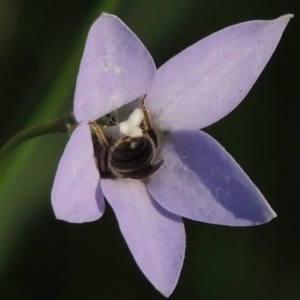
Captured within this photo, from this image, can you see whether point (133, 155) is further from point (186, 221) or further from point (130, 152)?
point (186, 221)

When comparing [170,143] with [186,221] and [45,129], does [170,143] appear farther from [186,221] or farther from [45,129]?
[186,221]

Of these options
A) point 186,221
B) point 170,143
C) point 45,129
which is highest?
point 45,129

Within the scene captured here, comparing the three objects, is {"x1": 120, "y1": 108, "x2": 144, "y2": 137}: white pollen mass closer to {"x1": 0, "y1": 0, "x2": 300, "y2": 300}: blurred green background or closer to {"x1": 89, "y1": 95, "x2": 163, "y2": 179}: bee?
{"x1": 89, "y1": 95, "x2": 163, "y2": 179}: bee

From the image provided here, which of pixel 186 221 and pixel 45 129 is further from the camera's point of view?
pixel 186 221

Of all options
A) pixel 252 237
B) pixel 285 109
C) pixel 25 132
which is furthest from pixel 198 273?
pixel 25 132

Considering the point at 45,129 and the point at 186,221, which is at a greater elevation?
the point at 45,129

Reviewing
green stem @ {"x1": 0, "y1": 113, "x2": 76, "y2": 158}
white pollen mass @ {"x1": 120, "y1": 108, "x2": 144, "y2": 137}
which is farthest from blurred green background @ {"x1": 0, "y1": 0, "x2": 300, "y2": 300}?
white pollen mass @ {"x1": 120, "y1": 108, "x2": 144, "y2": 137}

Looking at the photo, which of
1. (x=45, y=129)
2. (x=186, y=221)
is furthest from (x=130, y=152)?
(x=186, y=221)

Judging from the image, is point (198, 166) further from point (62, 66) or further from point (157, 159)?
point (62, 66)
